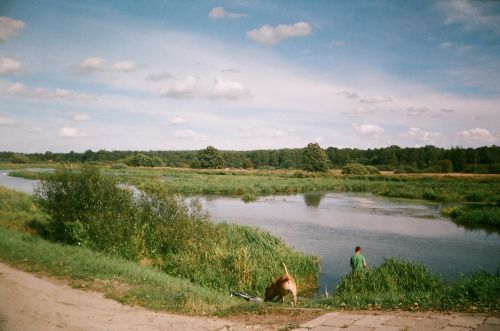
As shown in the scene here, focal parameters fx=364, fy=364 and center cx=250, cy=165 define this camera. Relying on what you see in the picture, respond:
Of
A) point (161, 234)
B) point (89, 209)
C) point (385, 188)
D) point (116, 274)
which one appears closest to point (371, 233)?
point (161, 234)

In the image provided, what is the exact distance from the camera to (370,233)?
28219mm

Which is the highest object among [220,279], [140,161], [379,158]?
[379,158]

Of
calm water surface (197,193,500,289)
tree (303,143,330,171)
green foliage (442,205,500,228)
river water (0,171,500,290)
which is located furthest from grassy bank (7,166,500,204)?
tree (303,143,330,171)

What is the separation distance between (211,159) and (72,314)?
335 ft

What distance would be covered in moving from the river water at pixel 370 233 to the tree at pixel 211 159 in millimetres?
66100

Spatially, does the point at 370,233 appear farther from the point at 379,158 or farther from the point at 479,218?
the point at 379,158

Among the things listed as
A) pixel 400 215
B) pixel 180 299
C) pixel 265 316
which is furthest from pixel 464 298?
pixel 400 215

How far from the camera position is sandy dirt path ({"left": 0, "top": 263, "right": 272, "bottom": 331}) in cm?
888

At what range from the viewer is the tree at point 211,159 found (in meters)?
112

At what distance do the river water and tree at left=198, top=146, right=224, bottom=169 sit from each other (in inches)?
2602

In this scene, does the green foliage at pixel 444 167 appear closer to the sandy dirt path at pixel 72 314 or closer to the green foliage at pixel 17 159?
the sandy dirt path at pixel 72 314

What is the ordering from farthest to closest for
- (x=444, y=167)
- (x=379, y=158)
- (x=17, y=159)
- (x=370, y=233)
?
(x=17, y=159), (x=379, y=158), (x=444, y=167), (x=370, y=233)

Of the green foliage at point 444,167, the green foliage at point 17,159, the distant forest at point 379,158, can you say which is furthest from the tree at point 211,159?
the green foliage at point 17,159

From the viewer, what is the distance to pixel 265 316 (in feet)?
31.2
